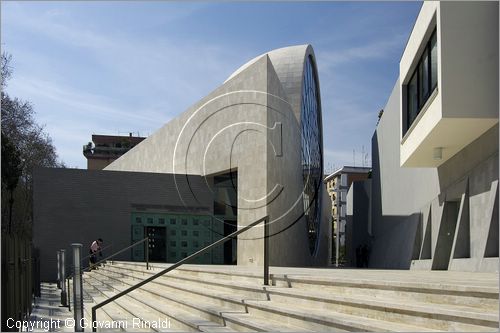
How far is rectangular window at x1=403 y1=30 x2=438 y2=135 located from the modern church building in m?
9.37

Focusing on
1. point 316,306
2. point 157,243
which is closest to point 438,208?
point 316,306

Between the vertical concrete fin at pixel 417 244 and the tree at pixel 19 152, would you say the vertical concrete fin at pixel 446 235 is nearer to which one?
the vertical concrete fin at pixel 417 244

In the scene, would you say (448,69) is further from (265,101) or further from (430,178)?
(265,101)

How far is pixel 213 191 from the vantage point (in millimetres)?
31719

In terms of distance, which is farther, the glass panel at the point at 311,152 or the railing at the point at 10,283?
the glass panel at the point at 311,152

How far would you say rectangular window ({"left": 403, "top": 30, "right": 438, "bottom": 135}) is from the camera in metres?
12.9

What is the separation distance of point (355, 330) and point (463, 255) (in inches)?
377

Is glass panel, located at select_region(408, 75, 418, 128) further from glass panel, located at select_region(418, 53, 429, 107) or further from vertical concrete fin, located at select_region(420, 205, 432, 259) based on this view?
vertical concrete fin, located at select_region(420, 205, 432, 259)

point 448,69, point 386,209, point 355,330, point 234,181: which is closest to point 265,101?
point 234,181

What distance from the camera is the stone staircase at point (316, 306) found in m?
4.82

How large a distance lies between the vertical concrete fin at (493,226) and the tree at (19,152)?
20.5 m

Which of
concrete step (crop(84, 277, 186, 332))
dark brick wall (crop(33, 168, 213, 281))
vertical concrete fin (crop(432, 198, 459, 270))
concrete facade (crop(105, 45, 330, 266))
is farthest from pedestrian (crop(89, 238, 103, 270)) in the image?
vertical concrete fin (crop(432, 198, 459, 270))

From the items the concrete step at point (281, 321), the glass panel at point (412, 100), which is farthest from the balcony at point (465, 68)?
the concrete step at point (281, 321)

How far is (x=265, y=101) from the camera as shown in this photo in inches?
1030
